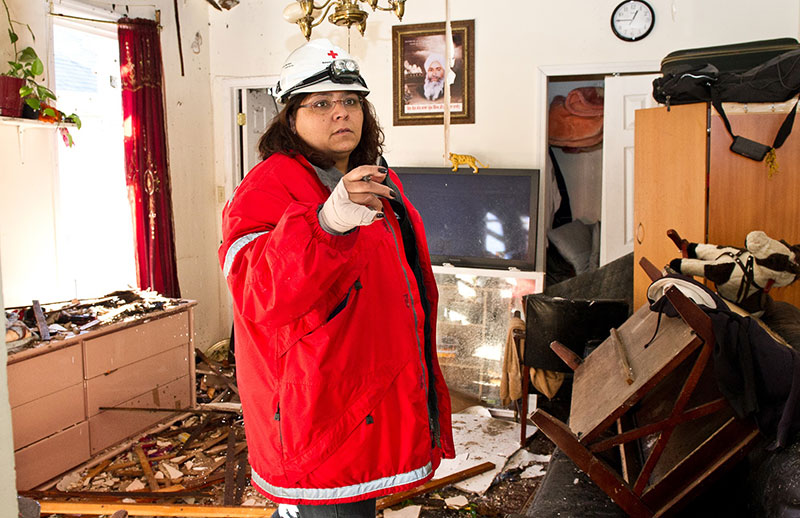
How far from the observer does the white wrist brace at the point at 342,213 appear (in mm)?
1184

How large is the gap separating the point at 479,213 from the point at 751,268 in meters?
2.35

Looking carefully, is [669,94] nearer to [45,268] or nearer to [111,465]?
[111,465]

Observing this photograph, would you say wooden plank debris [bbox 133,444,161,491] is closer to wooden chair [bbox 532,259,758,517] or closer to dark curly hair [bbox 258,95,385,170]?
wooden chair [bbox 532,259,758,517]

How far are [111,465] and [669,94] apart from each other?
3.37m

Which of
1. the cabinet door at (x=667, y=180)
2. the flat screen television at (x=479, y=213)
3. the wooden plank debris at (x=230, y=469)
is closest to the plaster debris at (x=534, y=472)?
the cabinet door at (x=667, y=180)

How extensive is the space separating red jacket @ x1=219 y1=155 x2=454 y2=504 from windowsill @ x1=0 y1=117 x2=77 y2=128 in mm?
2732

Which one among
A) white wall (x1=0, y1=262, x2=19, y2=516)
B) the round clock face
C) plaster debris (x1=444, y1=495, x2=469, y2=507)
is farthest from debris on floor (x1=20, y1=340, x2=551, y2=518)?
the round clock face

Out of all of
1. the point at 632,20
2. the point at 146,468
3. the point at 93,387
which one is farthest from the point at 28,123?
the point at 632,20

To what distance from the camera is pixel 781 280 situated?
2.26m

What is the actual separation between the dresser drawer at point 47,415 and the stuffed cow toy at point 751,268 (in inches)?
120

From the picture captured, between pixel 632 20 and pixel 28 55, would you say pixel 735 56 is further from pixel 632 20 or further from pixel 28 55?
pixel 28 55

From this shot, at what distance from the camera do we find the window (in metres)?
4.16

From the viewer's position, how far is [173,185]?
16.4ft

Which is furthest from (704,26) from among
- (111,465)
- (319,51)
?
(111,465)
